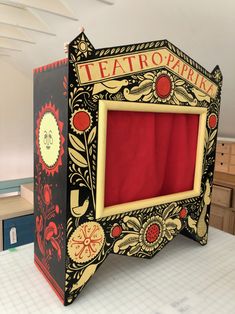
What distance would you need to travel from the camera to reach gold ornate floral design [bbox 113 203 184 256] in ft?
2.17

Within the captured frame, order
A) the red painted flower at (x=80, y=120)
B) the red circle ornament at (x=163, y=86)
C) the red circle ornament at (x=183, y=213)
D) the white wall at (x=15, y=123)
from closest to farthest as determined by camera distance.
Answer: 1. the red painted flower at (x=80, y=120)
2. the red circle ornament at (x=163, y=86)
3. the red circle ornament at (x=183, y=213)
4. the white wall at (x=15, y=123)

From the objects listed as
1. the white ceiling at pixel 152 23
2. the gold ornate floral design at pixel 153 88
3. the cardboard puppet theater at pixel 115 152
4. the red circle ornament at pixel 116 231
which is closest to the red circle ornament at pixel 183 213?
the cardboard puppet theater at pixel 115 152

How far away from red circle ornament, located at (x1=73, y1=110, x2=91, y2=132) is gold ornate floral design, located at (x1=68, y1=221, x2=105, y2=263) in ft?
0.68

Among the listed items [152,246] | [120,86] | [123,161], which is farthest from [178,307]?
[120,86]

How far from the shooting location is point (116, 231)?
0.64 m

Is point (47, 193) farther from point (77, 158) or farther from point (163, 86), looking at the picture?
point (163, 86)

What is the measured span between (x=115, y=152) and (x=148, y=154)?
0.10 meters

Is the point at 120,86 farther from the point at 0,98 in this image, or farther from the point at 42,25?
the point at 0,98

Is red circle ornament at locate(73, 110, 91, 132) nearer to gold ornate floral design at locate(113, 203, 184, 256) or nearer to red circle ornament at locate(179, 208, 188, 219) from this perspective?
gold ornate floral design at locate(113, 203, 184, 256)

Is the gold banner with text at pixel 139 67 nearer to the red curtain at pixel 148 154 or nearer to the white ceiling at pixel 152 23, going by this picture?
the red curtain at pixel 148 154

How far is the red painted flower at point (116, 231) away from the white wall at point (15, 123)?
167 centimetres

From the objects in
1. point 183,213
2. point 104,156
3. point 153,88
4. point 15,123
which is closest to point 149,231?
point 183,213

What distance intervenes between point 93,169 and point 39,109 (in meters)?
0.21

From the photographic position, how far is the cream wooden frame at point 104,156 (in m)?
0.58
